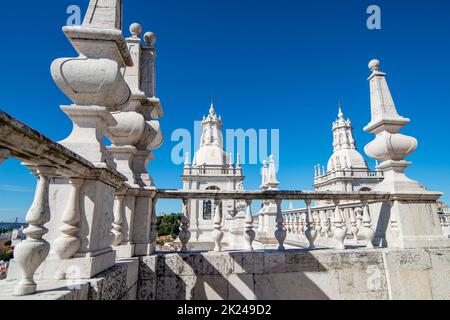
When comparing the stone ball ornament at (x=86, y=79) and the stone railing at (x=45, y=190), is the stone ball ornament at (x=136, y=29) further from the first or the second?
the stone railing at (x=45, y=190)

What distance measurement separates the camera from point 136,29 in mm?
4426

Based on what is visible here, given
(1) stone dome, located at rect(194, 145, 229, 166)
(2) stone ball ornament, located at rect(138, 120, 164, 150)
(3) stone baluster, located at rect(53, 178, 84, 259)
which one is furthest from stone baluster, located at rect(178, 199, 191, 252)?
(1) stone dome, located at rect(194, 145, 229, 166)

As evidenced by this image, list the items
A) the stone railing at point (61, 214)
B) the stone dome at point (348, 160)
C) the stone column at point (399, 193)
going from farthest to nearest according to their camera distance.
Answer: the stone dome at point (348, 160) < the stone column at point (399, 193) < the stone railing at point (61, 214)

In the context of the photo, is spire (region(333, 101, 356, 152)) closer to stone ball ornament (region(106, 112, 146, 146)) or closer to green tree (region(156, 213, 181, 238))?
green tree (region(156, 213, 181, 238))

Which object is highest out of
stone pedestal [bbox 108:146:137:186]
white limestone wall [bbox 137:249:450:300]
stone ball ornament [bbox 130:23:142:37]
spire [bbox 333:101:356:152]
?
spire [bbox 333:101:356:152]

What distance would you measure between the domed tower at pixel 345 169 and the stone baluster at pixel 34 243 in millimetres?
37385

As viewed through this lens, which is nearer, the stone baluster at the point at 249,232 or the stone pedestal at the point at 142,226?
the stone pedestal at the point at 142,226

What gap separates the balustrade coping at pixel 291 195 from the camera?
3887mm

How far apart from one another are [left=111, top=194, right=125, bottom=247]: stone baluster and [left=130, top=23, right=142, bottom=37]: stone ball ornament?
2.96 meters

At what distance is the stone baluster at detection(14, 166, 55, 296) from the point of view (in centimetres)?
158

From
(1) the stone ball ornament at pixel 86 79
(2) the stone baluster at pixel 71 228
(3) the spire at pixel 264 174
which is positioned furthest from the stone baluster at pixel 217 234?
(3) the spire at pixel 264 174

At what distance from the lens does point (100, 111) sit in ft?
8.31
